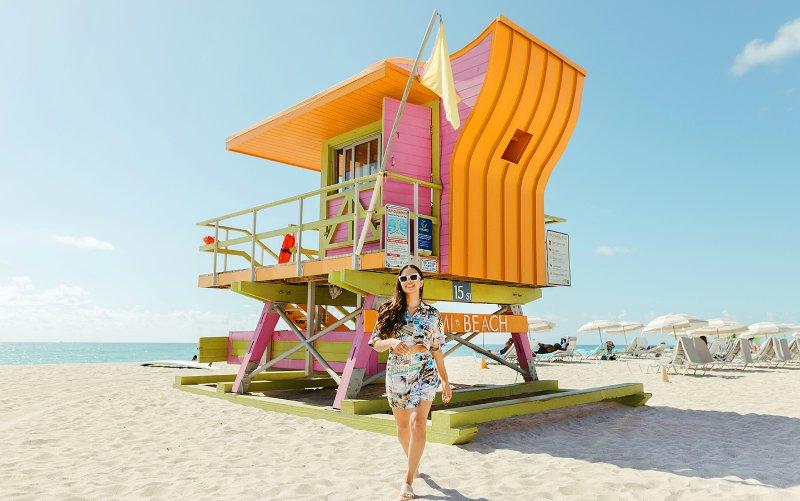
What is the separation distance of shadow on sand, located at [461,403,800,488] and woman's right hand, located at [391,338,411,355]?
8.98 ft

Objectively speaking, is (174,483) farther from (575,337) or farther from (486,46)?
(575,337)

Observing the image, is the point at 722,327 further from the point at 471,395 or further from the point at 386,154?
the point at 386,154

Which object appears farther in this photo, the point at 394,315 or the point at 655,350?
the point at 655,350

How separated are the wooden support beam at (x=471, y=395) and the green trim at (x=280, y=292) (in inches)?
125

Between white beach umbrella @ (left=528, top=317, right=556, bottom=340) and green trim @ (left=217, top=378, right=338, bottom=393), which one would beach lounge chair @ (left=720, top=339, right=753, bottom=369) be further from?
green trim @ (left=217, top=378, right=338, bottom=393)

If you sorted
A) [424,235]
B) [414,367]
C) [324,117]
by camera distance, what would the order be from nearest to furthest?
1. [414,367]
2. [424,235]
3. [324,117]

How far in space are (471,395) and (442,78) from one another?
5449 mm

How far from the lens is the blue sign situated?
350 inches

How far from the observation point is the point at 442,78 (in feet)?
27.3

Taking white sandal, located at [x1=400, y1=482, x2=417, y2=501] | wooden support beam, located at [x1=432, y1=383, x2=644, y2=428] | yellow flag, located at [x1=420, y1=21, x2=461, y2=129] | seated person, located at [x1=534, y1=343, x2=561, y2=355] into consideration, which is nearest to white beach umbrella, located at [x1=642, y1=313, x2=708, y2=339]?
seated person, located at [x1=534, y1=343, x2=561, y2=355]

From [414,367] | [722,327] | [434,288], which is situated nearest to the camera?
[414,367]

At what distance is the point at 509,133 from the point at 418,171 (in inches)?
66.5

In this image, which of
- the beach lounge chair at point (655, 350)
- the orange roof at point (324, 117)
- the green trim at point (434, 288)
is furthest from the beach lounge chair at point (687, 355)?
the beach lounge chair at point (655, 350)

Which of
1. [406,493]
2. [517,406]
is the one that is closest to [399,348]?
[406,493]
